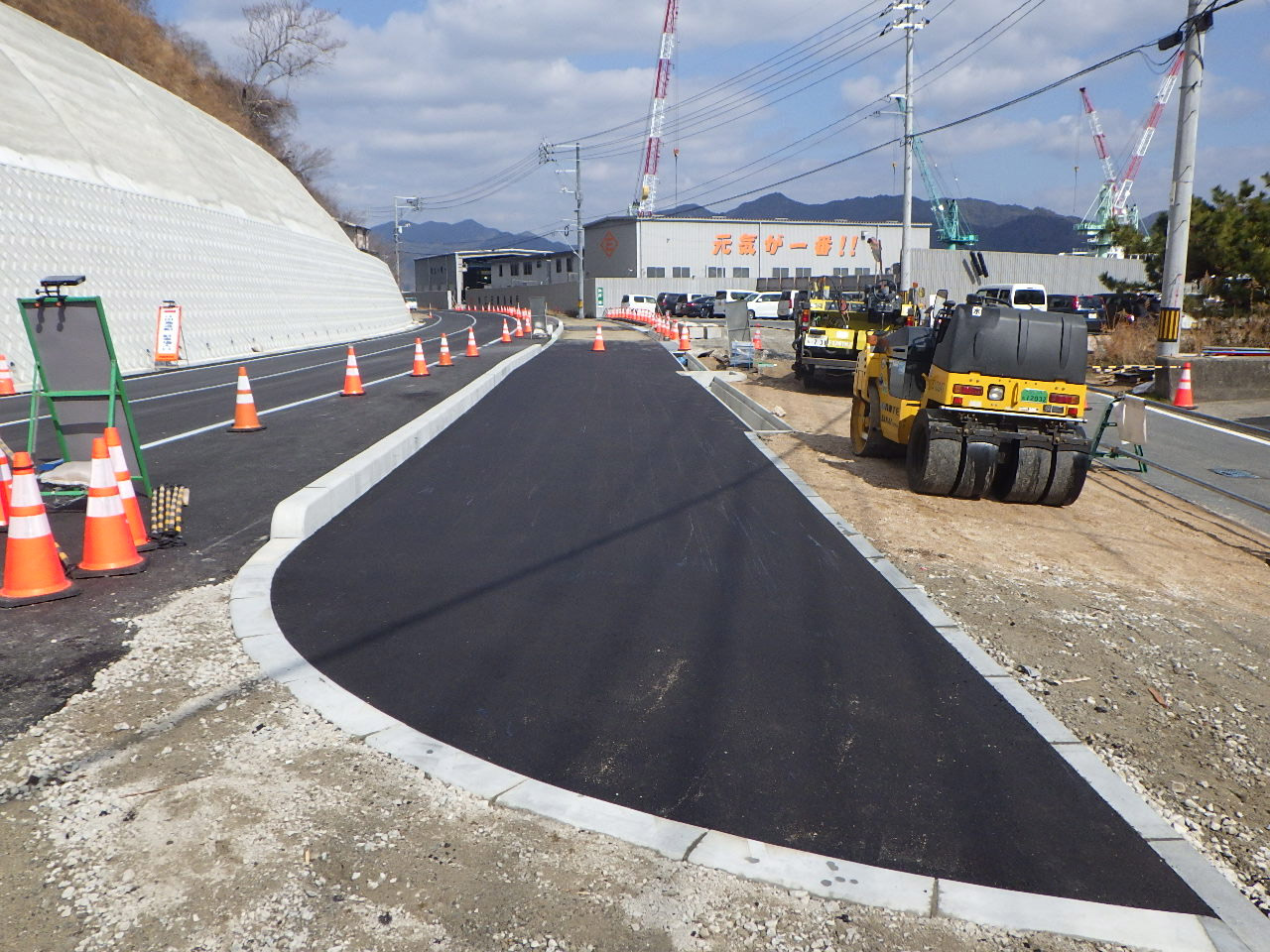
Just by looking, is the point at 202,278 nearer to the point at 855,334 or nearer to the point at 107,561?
the point at 855,334

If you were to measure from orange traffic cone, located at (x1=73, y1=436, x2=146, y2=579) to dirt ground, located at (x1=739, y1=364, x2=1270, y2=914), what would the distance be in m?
5.63

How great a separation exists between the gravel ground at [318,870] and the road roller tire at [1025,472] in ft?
25.0

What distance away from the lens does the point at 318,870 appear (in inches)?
129

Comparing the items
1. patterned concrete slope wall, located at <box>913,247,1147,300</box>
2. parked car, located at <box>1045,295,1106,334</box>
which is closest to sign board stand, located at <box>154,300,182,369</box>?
parked car, located at <box>1045,295,1106,334</box>

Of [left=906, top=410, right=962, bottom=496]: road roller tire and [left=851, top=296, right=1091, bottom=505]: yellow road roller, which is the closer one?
[left=851, top=296, right=1091, bottom=505]: yellow road roller

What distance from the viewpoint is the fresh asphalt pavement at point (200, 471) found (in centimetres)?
501

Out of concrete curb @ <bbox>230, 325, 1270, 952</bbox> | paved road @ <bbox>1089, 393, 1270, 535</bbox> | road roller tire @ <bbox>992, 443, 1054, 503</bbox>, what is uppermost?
road roller tire @ <bbox>992, 443, 1054, 503</bbox>

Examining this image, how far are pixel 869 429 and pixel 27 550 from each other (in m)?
9.64

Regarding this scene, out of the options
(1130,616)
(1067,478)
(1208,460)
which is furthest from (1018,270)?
(1130,616)

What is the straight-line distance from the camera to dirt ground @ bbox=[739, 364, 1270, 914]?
423 centimetres

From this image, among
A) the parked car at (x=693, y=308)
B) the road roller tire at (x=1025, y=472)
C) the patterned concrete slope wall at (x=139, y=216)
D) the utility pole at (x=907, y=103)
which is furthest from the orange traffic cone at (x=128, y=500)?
the parked car at (x=693, y=308)

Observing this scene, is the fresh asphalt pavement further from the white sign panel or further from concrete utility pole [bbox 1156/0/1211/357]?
concrete utility pole [bbox 1156/0/1211/357]

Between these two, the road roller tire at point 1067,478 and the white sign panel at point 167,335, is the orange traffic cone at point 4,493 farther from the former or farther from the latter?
the white sign panel at point 167,335

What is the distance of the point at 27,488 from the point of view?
573 cm
